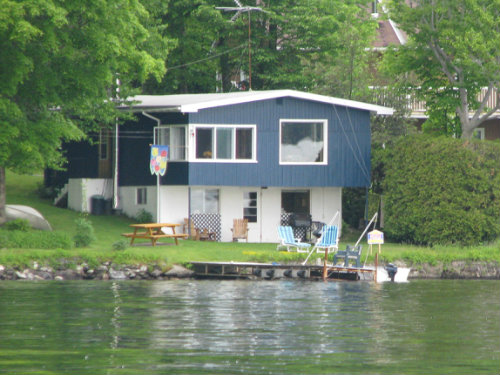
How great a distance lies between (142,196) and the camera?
167ft

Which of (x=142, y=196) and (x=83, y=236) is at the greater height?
(x=142, y=196)

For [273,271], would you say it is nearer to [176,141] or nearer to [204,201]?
[204,201]

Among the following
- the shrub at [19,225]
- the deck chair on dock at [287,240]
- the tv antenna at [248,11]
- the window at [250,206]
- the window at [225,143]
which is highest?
the tv antenna at [248,11]

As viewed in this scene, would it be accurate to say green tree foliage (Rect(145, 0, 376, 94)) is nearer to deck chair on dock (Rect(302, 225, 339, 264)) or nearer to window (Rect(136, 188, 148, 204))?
window (Rect(136, 188, 148, 204))

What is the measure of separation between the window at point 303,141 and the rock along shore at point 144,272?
27.3 feet

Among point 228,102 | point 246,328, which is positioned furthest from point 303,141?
point 246,328

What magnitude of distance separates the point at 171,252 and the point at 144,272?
1915 mm

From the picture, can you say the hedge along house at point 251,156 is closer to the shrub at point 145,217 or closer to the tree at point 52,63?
the shrub at point 145,217

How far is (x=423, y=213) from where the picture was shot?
46.5m

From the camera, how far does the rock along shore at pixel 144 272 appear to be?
38594mm

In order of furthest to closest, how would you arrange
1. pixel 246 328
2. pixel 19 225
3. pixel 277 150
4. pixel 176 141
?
pixel 277 150, pixel 176 141, pixel 19 225, pixel 246 328

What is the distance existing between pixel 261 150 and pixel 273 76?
12.1m

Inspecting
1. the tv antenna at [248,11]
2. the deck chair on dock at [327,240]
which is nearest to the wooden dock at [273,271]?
the deck chair on dock at [327,240]

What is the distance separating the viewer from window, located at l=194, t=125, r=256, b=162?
4806 centimetres
